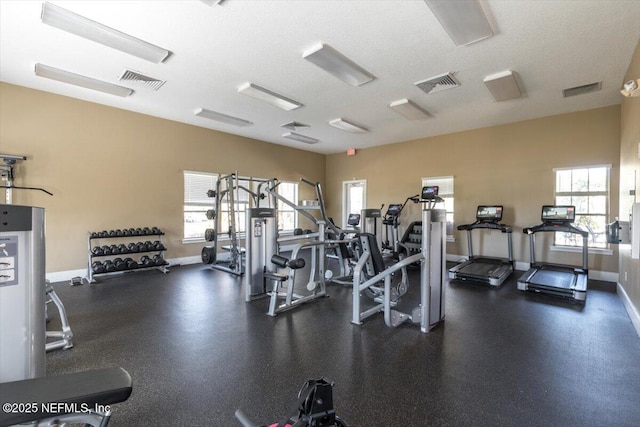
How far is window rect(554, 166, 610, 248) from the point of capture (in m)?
5.31

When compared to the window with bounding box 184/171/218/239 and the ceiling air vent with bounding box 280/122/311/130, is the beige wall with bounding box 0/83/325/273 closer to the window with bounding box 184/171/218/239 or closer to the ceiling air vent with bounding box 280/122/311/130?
the window with bounding box 184/171/218/239

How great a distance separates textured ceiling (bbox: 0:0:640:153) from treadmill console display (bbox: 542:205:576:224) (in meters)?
1.83

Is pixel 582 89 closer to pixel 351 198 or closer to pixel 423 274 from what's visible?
pixel 423 274

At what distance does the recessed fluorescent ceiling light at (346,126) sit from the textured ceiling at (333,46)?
64cm

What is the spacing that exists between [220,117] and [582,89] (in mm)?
6181

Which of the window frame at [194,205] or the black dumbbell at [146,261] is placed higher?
the window frame at [194,205]

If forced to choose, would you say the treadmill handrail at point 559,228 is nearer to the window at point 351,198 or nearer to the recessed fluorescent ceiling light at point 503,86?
the recessed fluorescent ceiling light at point 503,86

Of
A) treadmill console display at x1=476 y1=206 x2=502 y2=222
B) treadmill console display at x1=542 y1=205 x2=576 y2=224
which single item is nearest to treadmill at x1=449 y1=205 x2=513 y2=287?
treadmill console display at x1=476 y1=206 x2=502 y2=222

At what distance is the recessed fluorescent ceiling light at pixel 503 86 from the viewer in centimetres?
399

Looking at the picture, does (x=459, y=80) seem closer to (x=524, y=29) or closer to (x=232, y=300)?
(x=524, y=29)

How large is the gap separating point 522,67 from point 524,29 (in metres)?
0.96

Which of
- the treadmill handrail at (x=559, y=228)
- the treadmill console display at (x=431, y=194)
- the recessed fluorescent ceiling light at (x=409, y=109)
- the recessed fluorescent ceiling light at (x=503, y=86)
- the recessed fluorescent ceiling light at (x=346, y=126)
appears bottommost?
the treadmill handrail at (x=559, y=228)

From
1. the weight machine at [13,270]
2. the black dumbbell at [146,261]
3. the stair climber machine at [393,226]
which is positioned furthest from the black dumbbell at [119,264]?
the stair climber machine at [393,226]

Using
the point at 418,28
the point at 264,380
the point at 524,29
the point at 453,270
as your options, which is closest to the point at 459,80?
the point at 524,29
